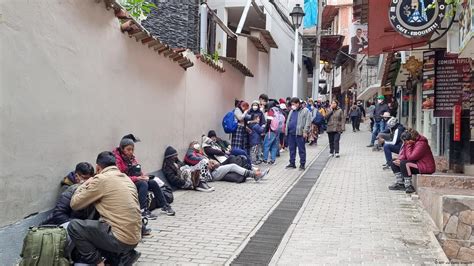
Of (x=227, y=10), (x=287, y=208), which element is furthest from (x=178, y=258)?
(x=227, y=10)

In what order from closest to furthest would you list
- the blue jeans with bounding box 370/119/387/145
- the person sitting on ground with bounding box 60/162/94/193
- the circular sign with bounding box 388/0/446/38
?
the person sitting on ground with bounding box 60/162/94/193, the circular sign with bounding box 388/0/446/38, the blue jeans with bounding box 370/119/387/145

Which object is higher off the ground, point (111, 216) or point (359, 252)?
point (111, 216)

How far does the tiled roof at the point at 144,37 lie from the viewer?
6.51 metres

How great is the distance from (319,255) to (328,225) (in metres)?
1.35

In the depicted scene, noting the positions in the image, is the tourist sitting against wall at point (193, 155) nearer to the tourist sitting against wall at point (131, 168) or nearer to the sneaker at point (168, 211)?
the sneaker at point (168, 211)

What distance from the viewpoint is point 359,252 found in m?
5.29

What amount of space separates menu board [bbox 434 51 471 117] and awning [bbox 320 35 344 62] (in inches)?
905

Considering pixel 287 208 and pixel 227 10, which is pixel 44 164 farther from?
pixel 227 10

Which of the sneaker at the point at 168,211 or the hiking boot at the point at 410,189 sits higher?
the hiking boot at the point at 410,189

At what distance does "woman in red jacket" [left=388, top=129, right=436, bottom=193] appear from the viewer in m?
8.24

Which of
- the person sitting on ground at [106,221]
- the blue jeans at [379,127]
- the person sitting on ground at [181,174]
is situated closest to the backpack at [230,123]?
the person sitting on ground at [181,174]

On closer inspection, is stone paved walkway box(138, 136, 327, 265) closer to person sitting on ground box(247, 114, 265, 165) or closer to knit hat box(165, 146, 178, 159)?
knit hat box(165, 146, 178, 159)

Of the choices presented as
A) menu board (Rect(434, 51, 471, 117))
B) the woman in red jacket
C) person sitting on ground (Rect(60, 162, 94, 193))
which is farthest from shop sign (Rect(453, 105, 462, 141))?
person sitting on ground (Rect(60, 162, 94, 193))

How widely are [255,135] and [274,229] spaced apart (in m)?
5.49
